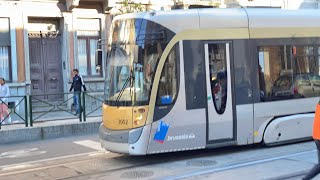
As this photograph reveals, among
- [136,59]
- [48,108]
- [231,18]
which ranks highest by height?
[231,18]

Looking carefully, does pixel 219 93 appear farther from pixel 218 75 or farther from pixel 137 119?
pixel 137 119

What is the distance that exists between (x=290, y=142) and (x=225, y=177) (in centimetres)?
300

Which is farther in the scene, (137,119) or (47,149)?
(47,149)

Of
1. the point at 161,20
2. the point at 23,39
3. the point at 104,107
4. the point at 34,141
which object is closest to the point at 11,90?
the point at 23,39

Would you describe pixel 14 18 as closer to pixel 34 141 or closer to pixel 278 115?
pixel 34 141

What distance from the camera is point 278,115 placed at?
9.41 m

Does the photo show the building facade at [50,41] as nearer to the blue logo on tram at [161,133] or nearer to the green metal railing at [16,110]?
the green metal railing at [16,110]

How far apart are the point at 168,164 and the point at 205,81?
5.45ft

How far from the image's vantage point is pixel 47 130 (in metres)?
12.4

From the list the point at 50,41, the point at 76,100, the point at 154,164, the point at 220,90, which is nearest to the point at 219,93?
the point at 220,90

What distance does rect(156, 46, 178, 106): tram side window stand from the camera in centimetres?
833

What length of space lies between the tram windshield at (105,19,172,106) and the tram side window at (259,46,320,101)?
2.28 m

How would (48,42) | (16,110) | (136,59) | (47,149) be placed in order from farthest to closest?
1. (48,42)
2. (16,110)
3. (47,149)
4. (136,59)

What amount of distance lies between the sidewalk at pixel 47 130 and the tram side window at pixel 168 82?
5.11 meters
